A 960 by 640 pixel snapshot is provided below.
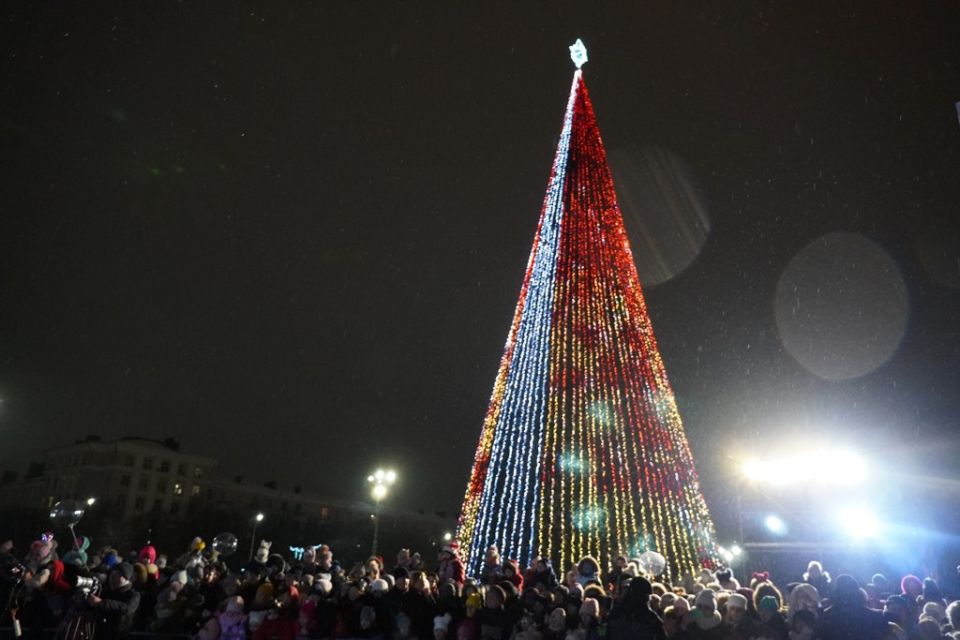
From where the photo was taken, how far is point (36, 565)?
27.7ft

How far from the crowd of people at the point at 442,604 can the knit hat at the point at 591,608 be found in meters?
0.01

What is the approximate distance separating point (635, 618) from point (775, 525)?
22.5 m

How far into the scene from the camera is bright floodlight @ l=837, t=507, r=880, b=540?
22922mm

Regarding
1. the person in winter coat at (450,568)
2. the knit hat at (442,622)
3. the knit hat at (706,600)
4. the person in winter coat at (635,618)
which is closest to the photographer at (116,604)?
the knit hat at (442,622)

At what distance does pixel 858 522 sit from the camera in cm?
2361

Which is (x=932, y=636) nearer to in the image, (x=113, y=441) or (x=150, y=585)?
(x=150, y=585)

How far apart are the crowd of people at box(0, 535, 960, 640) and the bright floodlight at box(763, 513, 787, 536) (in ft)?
56.6

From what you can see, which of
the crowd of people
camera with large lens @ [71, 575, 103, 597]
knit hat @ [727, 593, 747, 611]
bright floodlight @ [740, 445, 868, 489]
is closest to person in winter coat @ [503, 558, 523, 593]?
the crowd of people

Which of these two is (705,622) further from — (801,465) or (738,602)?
(801,465)

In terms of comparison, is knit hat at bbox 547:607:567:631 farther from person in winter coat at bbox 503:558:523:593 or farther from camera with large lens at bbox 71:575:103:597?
camera with large lens at bbox 71:575:103:597

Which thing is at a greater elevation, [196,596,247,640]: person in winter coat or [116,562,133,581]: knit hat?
[116,562,133,581]: knit hat

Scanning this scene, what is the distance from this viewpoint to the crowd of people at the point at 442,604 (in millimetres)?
6520

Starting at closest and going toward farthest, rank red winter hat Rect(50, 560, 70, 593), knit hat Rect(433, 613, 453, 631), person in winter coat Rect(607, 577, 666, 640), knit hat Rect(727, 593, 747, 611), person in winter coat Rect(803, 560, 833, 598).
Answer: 1. knit hat Rect(727, 593, 747, 611)
2. person in winter coat Rect(607, 577, 666, 640)
3. knit hat Rect(433, 613, 453, 631)
4. red winter hat Rect(50, 560, 70, 593)
5. person in winter coat Rect(803, 560, 833, 598)

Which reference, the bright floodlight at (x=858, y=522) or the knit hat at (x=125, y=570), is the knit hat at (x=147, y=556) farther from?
the bright floodlight at (x=858, y=522)
